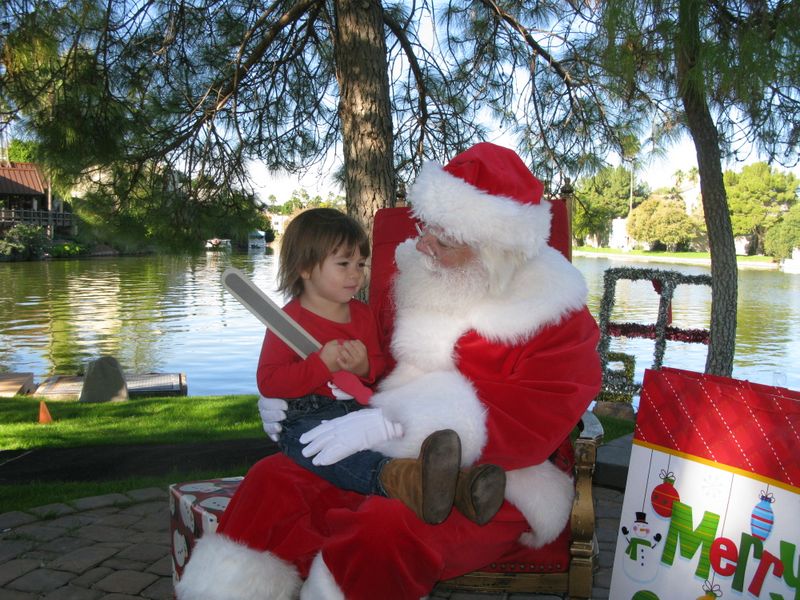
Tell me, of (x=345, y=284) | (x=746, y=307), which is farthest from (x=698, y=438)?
(x=746, y=307)

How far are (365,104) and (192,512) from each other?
2367 mm

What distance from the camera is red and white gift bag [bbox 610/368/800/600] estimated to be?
1.52 metres

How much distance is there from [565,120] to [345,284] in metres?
3.68

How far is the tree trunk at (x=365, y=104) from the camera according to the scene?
3.69 m

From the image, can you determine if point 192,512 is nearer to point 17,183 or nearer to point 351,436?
point 351,436

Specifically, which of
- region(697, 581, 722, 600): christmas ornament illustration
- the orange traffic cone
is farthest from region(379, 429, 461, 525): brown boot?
the orange traffic cone

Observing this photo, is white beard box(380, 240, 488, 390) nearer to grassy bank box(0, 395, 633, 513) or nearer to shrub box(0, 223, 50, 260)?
grassy bank box(0, 395, 633, 513)

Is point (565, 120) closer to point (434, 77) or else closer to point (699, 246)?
point (434, 77)

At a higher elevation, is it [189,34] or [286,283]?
[189,34]

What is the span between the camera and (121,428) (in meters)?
4.86

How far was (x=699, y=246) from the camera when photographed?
4078 cm

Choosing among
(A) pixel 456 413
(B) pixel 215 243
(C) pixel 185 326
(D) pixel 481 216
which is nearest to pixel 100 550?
(A) pixel 456 413

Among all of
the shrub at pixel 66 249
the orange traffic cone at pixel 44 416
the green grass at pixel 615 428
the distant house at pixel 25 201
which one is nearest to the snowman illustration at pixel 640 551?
the green grass at pixel 615 428

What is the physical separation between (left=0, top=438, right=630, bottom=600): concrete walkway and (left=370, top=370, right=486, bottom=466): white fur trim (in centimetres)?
98
